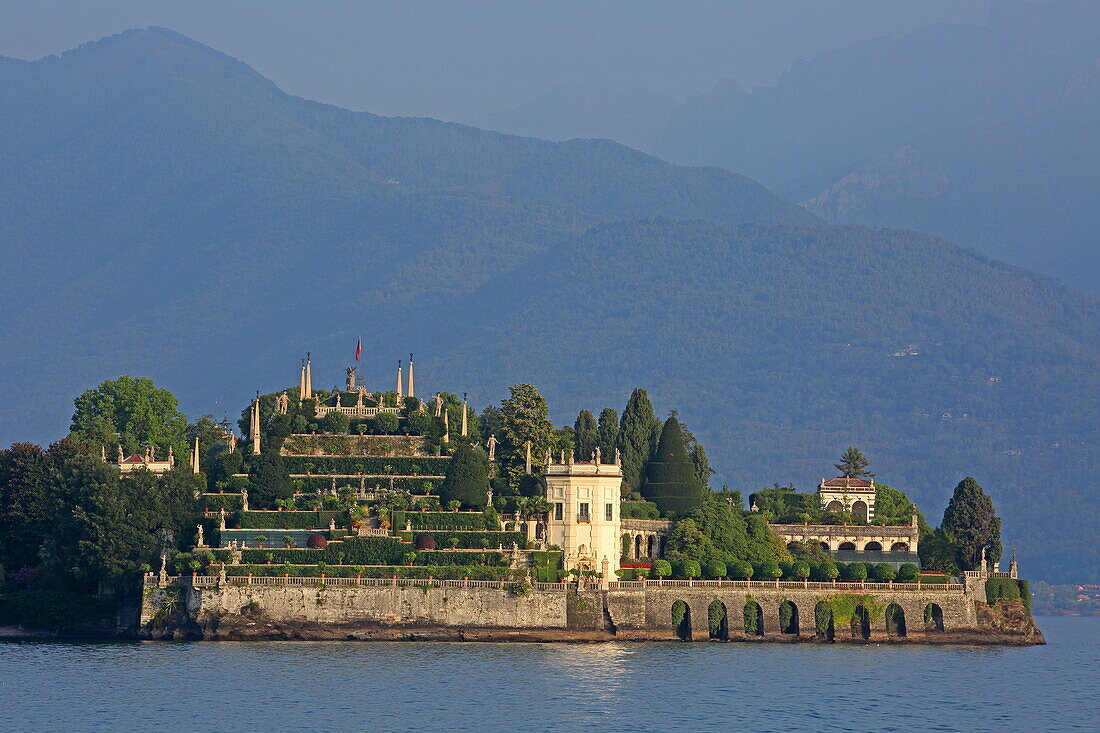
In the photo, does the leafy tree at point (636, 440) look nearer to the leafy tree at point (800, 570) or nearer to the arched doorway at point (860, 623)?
the leafy tree at point (800, 570)

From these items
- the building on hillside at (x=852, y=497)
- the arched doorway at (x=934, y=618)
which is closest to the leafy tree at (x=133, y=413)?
the building on hillside at (x=852, y=497)

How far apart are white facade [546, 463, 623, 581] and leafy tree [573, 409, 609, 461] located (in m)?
29.1

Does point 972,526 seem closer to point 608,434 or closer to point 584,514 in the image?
point 608,434

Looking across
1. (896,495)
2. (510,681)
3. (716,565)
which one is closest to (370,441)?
(716,565)

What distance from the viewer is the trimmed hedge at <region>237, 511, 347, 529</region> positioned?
132 metres

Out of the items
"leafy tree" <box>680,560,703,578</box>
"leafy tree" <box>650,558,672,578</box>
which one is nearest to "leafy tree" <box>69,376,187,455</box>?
"leafy tree" <box>650,558,672,578</box>

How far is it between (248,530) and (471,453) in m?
16.7

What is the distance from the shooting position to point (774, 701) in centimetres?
10338

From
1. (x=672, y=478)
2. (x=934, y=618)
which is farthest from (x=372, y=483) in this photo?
(x=934, y=618)

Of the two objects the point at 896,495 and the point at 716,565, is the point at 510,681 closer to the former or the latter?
the point at 716,565

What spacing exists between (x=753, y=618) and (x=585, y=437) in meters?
41.7

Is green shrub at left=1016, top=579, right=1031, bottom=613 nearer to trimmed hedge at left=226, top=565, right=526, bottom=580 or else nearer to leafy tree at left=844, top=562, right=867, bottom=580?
leafy tree at left=844, top=562, right=867, bottom=580

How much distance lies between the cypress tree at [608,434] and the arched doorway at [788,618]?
104 feet

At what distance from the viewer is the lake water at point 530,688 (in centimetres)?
9544
